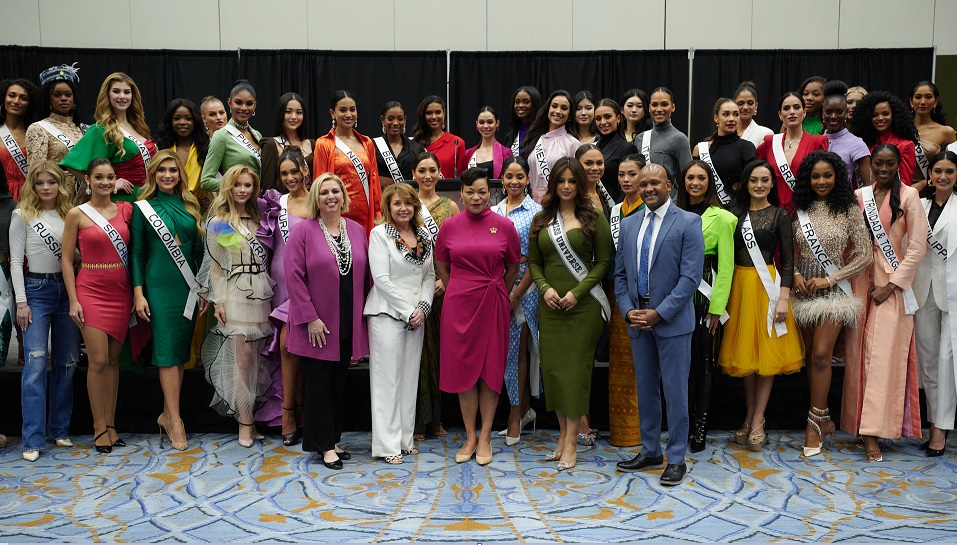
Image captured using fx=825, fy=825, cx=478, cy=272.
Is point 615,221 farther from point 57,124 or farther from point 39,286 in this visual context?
point 57,124

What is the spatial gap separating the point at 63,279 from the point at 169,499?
1377mm

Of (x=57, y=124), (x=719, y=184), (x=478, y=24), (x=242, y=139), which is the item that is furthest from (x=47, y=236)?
(x=478, y=24)

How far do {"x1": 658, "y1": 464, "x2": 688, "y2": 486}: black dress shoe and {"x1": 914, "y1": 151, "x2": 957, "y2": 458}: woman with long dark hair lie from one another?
1.33m

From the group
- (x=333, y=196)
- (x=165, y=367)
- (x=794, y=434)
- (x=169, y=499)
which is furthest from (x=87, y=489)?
(x=794, y=434)

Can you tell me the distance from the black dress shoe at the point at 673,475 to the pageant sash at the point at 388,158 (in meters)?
2.28

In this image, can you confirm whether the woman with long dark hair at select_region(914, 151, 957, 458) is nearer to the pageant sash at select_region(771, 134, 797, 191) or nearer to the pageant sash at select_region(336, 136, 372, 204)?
the pageant sash at select_region(771, 134, 797, 191)

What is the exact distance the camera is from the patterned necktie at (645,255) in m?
3.50

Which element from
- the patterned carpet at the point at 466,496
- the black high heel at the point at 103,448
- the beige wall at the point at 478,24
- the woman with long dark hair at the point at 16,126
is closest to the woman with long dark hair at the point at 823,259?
the patterned carpet at the point at 466,496

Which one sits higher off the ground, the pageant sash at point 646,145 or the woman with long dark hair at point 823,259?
the pageant sash at point 646,145

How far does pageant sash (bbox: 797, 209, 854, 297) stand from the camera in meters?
3.84

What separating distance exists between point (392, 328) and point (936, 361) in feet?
8.60

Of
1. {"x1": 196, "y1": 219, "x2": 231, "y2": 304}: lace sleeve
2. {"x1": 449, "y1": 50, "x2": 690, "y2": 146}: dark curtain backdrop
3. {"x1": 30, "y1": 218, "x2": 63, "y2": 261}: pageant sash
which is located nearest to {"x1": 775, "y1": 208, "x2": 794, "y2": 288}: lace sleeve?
{"x1": 196, "y1": 219, "x2": 231, "y2": 304}: lace sleeve

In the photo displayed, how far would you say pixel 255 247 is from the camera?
3.99 meters

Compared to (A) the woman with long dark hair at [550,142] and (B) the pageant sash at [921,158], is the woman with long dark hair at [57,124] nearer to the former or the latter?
(A) the woman with long dark hair at [550,142]
